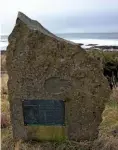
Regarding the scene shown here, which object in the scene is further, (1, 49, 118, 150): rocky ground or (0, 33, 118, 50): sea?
(0, 33, 118, 50): sea

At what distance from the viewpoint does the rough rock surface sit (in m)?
6.73

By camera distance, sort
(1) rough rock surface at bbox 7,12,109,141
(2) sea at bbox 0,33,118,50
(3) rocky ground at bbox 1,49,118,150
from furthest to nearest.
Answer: (2) sea at bbox 0,33,118,50
(3) rocky ground at bbox 1,49,118,150
(1) rough rock surface at bbox 7,12,109,141

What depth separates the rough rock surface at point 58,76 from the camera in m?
6.73

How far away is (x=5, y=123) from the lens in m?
8.23

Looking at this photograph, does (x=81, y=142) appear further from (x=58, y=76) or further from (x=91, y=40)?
(x=91, y=40)

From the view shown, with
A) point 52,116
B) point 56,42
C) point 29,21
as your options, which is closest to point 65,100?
point 52,116

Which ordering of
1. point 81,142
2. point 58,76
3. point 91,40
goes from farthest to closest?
point 91,40
point 81,142
point 58,76

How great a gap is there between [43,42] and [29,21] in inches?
21.9

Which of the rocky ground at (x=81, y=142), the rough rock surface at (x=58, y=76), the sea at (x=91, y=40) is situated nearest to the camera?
the rough rock surface at (x=58, y=76)

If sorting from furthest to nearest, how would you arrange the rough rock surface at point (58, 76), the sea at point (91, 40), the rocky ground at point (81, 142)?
the sea at point (91, 40) < the rocky ground at point (81, 142) < the rough rock surface at point (58, 76)

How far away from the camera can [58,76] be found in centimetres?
680

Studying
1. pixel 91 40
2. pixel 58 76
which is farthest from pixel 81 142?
pixel 91 40

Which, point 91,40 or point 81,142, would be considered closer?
point 81,142

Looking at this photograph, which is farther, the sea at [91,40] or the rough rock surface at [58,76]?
the sea at [91,40]
